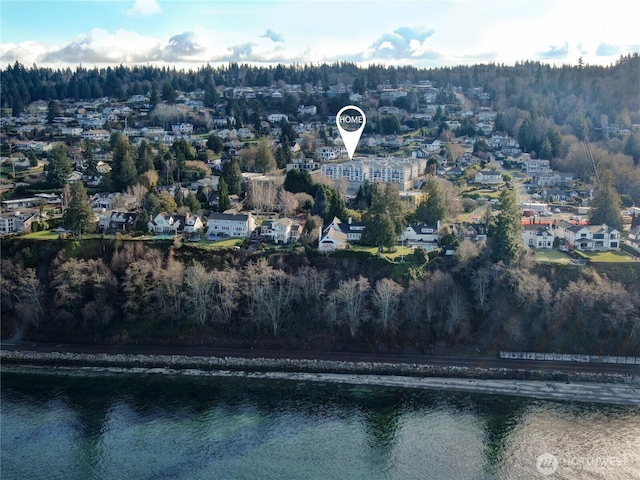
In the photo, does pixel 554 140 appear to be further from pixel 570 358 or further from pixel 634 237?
pixel 570 358

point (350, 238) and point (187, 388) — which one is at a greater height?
point (350, 238)

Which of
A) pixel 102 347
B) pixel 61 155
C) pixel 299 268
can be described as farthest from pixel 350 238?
pixel 61 155

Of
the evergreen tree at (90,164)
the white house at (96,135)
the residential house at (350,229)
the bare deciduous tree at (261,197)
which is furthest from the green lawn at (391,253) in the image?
the white house at (96,135)

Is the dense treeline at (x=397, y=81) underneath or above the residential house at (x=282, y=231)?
above

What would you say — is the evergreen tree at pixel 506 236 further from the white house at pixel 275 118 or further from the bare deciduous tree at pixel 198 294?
the white house at pixel 275 118

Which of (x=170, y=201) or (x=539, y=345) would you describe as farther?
(x=170, y=201)

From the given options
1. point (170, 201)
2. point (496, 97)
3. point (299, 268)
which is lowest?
point (299, 268)

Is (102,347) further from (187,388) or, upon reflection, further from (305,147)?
(305,147)
